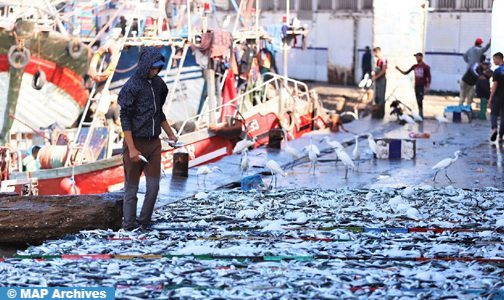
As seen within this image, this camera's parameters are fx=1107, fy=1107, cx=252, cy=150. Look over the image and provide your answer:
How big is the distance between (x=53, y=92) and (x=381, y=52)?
7120mm

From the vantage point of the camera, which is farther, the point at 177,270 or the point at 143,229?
the point at 143,229

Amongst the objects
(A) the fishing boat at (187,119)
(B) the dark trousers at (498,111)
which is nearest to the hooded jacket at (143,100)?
(A) the fishing boat at (187,119)

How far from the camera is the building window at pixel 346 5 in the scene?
38562 mm

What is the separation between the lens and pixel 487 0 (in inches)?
1307

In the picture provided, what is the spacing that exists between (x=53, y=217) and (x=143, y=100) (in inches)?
49.1

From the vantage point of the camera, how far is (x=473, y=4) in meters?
33.8

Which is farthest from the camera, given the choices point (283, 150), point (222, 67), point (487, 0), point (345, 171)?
point (487, 0)

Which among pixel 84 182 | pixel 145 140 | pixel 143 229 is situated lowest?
pixel 84 182

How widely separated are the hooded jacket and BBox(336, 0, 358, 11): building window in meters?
29.8

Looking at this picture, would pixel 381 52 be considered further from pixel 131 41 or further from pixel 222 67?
pixel 131 41

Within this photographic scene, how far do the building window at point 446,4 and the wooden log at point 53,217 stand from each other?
87.7ft

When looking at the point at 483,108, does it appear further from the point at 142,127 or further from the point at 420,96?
the point at 142,127

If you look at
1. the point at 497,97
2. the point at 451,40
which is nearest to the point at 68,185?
the point at 497,97

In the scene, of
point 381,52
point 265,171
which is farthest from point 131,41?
point 265,171
